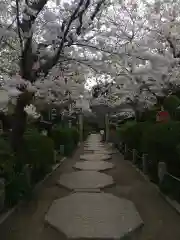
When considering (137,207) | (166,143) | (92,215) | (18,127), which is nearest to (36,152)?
Answer: (18,127)

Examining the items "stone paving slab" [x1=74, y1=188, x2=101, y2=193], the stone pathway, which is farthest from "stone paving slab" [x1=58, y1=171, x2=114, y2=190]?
"stone paving slab" [x1=74, y1=188, x2=101, y2=193]

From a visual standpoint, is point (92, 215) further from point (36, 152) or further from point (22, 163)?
point (36, 152)

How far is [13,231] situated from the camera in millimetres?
5977

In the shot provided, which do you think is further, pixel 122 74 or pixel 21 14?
pixel 122 74

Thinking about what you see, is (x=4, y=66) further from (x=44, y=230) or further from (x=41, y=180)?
(x=44, y=230)

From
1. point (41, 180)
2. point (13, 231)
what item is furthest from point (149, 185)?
point (13, 231)

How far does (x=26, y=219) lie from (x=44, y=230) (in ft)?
2.67

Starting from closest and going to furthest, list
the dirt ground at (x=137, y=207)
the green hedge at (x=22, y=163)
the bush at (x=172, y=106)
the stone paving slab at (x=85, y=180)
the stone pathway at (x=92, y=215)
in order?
the dirt ground at (x=137, y=207) → the stone pathway at (x=92, y=215) → the green hedge at (x=22, y=163) → the stone paving slab at (x=85, y=180) → the bush at (x=172, y=106)

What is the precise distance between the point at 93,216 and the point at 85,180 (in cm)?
455

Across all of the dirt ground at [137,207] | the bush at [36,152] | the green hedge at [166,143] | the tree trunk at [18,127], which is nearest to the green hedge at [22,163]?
the bush at [36,152]

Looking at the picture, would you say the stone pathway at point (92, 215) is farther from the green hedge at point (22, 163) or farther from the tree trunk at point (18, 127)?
the tree trunk at point (18, 127)

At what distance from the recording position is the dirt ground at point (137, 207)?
19.1ft

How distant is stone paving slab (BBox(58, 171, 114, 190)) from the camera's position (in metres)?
10.5

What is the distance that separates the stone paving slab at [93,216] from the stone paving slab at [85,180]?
136cm
